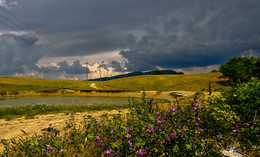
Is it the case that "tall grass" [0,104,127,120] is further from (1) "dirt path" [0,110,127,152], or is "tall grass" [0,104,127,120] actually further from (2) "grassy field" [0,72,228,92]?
(2) "grassy field" [0,72,228,92]

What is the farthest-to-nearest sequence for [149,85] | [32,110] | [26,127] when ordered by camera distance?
[149,85]
[32,110]
[26,127]

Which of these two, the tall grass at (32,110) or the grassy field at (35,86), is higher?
the grassy field at (35,86)

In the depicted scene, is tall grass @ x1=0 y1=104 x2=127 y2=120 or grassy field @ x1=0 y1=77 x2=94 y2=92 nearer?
tall grass @ x1=0 y1=104 x2=127 y2=120

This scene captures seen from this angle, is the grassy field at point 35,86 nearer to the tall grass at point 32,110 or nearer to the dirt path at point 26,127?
the tall grass at point 32,110

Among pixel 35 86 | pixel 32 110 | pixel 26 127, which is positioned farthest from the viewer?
pixel 35 86

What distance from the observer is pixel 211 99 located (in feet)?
18.3

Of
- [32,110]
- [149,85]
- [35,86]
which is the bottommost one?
[32,110]

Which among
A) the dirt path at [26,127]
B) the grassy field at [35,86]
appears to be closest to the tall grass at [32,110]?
the dirt path at [26,127]

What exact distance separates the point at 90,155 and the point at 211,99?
4.63 meters

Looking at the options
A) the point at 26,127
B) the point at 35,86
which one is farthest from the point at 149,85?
the point at 26,127

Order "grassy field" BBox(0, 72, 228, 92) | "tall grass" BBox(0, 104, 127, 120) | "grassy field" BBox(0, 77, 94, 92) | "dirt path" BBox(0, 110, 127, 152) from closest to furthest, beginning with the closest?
"dirt path" BBox(0, 110, 127, 152) → "tall grass" BBox(0, 104, 127, 120) → "grassy field" BBox(0, 72, 228, 92) → "grassy field" BBox(0, 77, 94, 92)

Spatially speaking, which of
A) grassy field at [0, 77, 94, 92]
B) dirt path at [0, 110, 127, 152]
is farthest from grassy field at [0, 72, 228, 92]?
dirt path at [0, 110, 127, 152]

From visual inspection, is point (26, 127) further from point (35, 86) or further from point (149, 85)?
point (35, 86)

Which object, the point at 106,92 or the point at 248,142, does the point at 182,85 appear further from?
the point at 248,142
